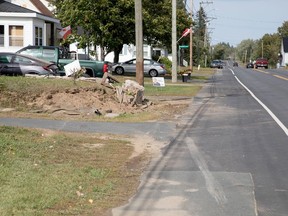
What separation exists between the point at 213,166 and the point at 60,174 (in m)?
2.73

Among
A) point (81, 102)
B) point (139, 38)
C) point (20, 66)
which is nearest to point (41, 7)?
point (20, 66)

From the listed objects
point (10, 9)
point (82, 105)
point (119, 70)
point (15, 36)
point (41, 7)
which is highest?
point (41, 7)

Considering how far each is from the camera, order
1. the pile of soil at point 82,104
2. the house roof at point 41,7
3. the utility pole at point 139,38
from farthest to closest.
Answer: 1. the house roof at point 41,7
2. the utility pole at point 139,38
3. the pile of soil at point 82,104

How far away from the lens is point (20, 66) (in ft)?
72.3

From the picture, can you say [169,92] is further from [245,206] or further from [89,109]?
[245,206]

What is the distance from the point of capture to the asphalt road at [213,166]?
21.4 ft

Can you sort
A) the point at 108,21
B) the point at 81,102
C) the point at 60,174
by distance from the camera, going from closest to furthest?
the point at 60,174 → the point at 81,102 → the point at 108,21

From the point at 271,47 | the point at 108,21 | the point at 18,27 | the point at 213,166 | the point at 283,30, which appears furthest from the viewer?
the point at 283,30

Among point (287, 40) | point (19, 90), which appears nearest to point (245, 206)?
point (19, 90)

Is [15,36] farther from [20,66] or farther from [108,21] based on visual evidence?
[20,66]

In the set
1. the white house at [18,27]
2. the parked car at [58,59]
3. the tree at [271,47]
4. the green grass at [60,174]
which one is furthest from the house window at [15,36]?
the tree at [271,47]

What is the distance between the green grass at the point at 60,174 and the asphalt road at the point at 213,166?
435 mm

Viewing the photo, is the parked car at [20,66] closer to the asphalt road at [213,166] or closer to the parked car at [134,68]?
the asphalt road at [213,166]

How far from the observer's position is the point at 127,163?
361 inches
